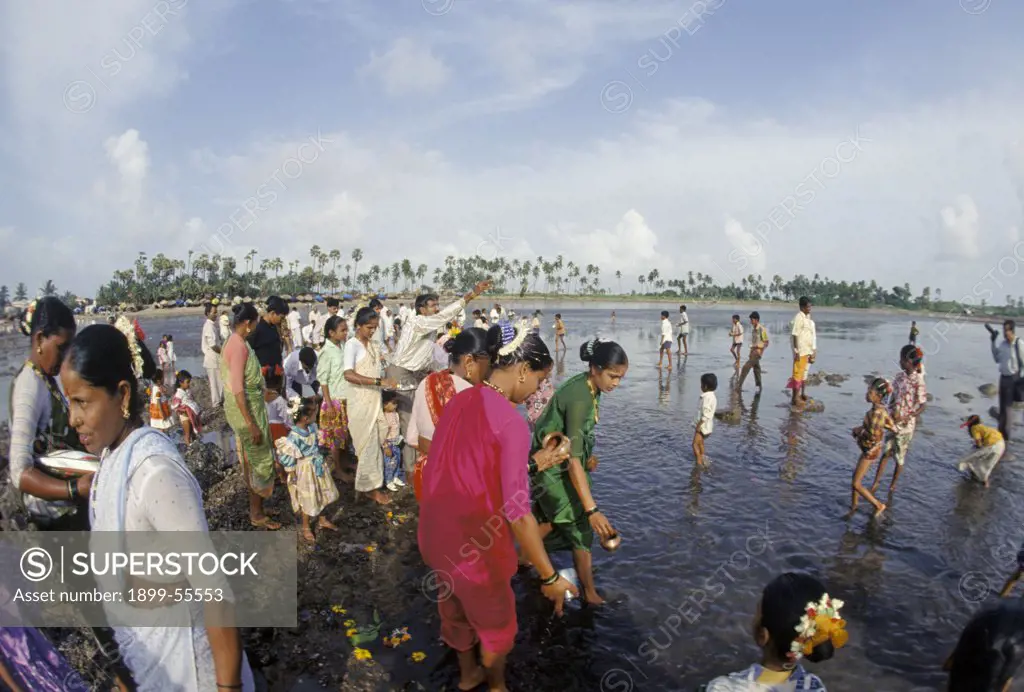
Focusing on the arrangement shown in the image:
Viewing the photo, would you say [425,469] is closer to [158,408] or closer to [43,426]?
[43,426]

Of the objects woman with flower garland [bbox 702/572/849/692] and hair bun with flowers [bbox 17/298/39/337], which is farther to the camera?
hair bun with flowers [bbox 17/298/39/337]

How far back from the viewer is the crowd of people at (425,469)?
1784 mm

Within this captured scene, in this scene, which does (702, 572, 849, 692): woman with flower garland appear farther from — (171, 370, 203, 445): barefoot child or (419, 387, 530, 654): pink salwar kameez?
(171, 370, 203, 445): barefoot child

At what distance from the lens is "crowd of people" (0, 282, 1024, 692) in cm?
178

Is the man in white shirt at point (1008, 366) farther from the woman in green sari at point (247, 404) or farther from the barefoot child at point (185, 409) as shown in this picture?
the barefoot child at point (185, 409)

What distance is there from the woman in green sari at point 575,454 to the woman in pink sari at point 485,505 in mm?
1028

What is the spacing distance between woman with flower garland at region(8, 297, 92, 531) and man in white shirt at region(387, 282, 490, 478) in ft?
10.7

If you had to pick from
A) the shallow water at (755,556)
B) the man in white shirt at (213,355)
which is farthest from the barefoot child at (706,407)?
the man in white shirt at (213,355)

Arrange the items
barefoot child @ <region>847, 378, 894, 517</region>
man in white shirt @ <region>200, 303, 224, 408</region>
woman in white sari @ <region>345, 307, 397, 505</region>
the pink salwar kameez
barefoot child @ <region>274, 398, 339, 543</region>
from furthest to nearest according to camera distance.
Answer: man in white shirt @ <region>200, 303, 224, 408</region>, barefoot child @ <region>847, 378, 894, 517</region>, woman in white sari @ <region>345, 307, 397, 505</region>, barefoot child @ <region>274, 398, 339, 543</region>, the pink salwar kameez

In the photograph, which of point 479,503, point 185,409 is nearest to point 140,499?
point 479,503

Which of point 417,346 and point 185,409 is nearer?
point 417,346

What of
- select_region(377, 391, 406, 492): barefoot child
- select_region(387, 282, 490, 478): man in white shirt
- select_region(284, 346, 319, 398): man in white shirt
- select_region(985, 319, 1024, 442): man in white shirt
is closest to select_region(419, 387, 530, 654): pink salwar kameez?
select_region(387, 282, 490, 478): man in white shirt

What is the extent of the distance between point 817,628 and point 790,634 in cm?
→ 11

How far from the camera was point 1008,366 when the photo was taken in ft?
29.2
